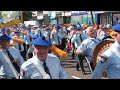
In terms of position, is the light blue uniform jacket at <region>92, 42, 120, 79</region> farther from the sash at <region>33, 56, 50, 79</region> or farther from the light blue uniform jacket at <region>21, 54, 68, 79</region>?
the sash at <region>33, 56, 50, 79</region>

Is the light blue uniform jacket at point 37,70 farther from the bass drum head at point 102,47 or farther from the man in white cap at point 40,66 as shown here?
the bass drum head at point 102,47

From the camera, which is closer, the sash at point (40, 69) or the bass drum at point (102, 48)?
the sash at point (40, 69)

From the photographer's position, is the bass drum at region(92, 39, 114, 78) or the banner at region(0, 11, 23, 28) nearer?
the bass drum at region(92, 39, 114, 78)

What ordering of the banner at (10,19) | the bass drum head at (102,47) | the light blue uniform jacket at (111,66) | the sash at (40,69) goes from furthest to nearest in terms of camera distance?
the banner at (10,19), the bass drum head at (102,47), the light blue uniform jacket at (111,66), the sash at (40,69)

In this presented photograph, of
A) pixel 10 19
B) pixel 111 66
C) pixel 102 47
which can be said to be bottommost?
pixel 10 19

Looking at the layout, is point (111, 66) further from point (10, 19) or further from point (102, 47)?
point (10, 19)

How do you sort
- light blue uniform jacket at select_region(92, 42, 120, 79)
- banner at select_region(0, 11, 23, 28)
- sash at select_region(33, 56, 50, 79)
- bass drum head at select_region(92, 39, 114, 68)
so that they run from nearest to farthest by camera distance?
1. sash at select_region(33, 56, 50, 79)
2. light blue uniform jacket at select_region(92, 42, 120, 79)
3. bass drum head at select_region(92, 39, 114, 68)
4. banner at select_region(0, 11, 23, 28)

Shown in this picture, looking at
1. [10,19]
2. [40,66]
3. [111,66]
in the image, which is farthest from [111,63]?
[10,19]

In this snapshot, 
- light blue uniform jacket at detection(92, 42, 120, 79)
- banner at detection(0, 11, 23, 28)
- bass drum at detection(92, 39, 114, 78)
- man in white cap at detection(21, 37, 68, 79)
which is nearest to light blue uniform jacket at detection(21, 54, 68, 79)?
man in white cap at detection(21, 37, 68, 79)

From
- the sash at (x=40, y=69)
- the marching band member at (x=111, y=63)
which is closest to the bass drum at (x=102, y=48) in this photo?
the marching band member at (x=111, y=63)

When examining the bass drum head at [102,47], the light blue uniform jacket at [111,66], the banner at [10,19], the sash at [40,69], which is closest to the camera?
the sash at [40,69]

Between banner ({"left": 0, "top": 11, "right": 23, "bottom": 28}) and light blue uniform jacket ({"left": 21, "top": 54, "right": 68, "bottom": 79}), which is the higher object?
light blue uniform jacket ({"left": 21, "top": 54, "right": 68, "bottom": 79})
